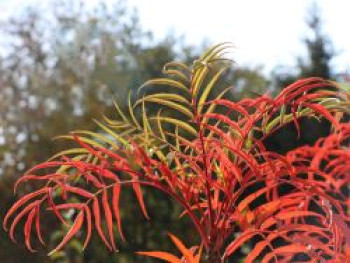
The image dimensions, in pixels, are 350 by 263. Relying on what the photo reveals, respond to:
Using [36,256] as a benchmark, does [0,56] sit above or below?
above

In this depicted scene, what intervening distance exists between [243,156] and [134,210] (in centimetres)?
294

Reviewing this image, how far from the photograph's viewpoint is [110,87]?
483 centimetres

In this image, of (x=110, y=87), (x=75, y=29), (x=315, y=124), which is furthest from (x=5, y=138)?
(x=315, y=124)

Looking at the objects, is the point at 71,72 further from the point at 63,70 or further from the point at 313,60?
the point at 313,60

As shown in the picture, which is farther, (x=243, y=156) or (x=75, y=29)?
(x=75, y=29)

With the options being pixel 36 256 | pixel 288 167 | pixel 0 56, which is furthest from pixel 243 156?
pixel 0 56

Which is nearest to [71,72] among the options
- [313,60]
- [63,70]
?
[63,70]

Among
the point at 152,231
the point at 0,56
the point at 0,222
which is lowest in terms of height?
the point at 152,231

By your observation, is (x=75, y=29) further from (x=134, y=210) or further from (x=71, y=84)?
(x=134, y=210)

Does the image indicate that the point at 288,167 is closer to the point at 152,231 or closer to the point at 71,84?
the point at 152,231

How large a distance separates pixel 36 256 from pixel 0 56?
3135 millimetres

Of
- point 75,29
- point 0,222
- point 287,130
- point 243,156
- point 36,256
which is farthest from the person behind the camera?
point 75,29

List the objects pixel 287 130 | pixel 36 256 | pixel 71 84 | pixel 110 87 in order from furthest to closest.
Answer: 1. pixel 71 84
2. pixel 110 87
3. pixel 287 130
4. pixel 36 256

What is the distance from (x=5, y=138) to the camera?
4.56m
